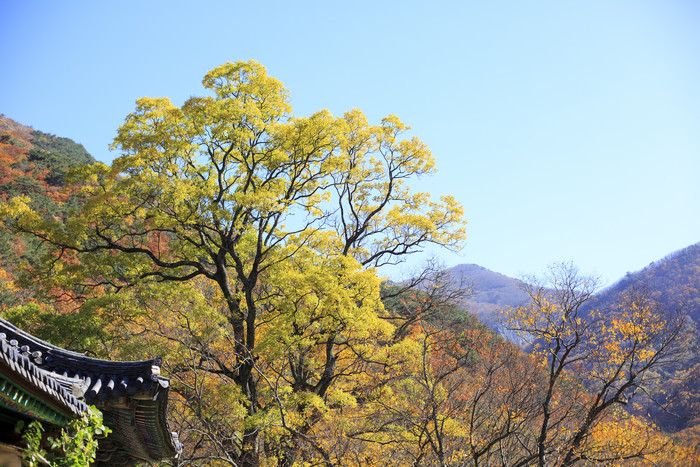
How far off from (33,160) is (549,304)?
43.6m

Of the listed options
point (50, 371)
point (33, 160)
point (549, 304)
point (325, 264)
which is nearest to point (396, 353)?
point (325, 264)

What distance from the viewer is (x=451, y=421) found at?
39.8 ft

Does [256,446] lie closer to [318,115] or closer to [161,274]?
[161,274]

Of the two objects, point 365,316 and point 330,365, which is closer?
point 365,316

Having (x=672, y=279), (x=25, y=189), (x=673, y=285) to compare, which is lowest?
(x=673, y=285)

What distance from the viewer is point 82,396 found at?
15.9ft

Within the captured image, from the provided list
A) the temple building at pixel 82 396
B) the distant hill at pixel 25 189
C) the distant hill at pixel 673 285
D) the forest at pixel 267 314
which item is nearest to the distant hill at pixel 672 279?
the distant hill at pixel 673 285

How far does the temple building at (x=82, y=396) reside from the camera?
3.91 metres

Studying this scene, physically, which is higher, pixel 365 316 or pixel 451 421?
pixel 365 316

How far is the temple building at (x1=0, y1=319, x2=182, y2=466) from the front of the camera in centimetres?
391

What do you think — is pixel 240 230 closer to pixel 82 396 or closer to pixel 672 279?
pixel 82 396

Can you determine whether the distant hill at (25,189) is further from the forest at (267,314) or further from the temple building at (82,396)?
the temple building at (82,396)

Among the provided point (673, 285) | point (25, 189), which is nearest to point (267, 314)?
point (25, 189)

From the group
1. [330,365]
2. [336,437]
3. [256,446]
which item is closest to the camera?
[336,437]
